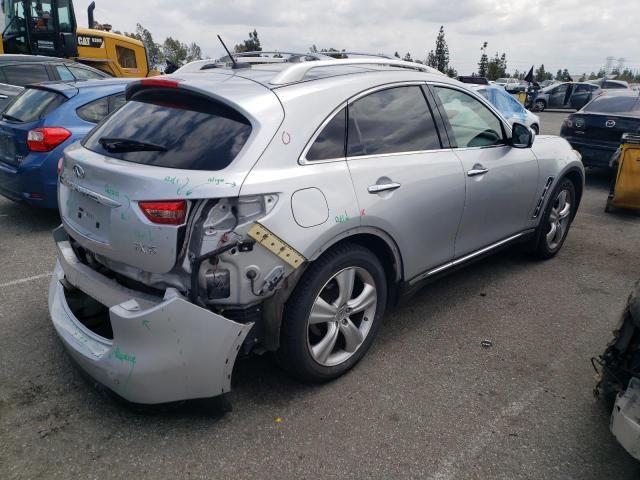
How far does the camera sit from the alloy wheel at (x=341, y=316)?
2.77 m

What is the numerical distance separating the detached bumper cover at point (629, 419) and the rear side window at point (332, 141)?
1748 mm

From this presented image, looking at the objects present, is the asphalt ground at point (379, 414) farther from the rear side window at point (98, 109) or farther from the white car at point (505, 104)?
the white car at point (505, 104)

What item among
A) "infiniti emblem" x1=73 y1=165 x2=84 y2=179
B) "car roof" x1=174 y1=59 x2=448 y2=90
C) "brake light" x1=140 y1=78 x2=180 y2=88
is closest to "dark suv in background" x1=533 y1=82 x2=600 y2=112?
"car roof" x1=174 y1=59 x2=448 y2=90

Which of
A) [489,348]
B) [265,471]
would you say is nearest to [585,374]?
[489,348]

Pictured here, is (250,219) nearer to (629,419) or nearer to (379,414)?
(379,414)

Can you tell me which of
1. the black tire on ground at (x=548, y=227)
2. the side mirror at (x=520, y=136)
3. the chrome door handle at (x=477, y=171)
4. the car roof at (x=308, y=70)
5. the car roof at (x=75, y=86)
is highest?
the car roof at (x=308, y=70)

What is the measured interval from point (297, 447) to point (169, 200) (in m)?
1.32

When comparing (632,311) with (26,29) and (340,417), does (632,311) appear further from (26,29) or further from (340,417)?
(26,29)

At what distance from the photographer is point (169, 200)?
2.26m

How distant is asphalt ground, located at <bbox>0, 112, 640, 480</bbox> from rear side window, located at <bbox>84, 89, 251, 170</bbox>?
1.23 m

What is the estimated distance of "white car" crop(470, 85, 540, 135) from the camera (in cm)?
978

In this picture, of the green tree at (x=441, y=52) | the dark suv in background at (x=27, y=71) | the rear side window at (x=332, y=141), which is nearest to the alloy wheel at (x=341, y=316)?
the rear side window at (x=332, y=141)

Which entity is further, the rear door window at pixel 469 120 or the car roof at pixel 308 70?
the rear door window at pixel 469 120

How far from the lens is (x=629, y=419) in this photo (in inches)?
82.0
